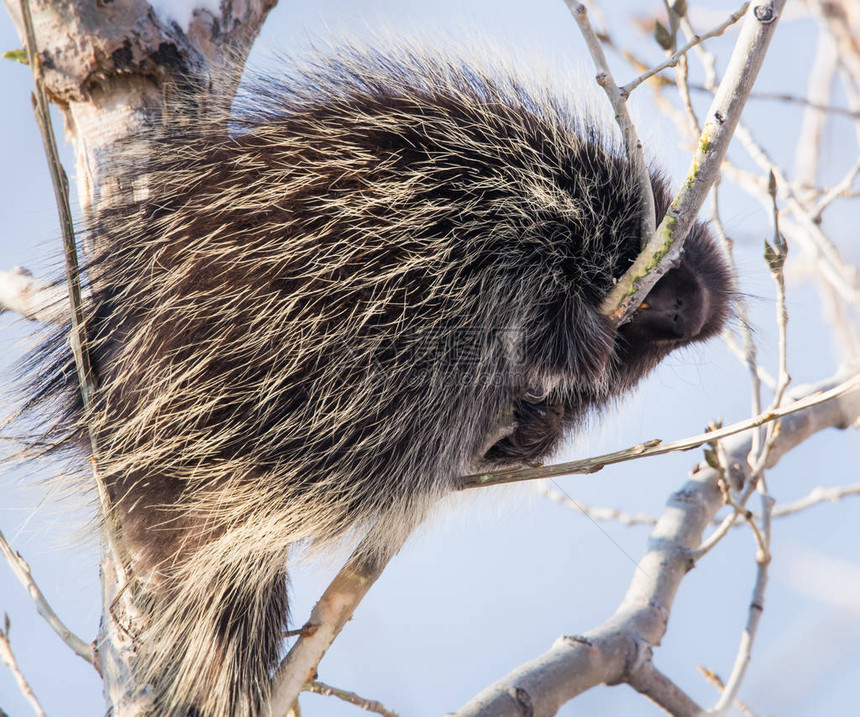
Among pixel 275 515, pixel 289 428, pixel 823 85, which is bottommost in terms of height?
pixel 275 515

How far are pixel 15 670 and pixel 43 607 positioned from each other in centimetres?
29

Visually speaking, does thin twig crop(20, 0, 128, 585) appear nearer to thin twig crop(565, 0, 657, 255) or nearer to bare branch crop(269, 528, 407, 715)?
bare branch crop(269, 528, 407, 715)

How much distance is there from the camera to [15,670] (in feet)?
5.72

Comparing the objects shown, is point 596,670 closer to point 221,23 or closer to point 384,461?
point 384,461

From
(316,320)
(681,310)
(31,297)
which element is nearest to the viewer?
(316,320)

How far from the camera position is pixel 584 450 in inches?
97.8

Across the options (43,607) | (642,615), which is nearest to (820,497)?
(642,615)

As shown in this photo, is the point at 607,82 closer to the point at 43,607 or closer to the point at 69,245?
the point at 69,245

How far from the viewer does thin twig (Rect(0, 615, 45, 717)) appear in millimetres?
1621

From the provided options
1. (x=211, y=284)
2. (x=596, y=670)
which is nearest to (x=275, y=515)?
(x=211, y=284)

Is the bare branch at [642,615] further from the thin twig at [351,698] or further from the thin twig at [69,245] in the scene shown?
the thin twig at [69,245]

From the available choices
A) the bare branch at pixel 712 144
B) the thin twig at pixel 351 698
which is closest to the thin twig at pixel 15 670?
the thin twig at pixel 351 698

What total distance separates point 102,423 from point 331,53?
1034 mm

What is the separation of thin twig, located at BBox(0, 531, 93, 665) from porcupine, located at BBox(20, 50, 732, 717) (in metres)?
0.11
